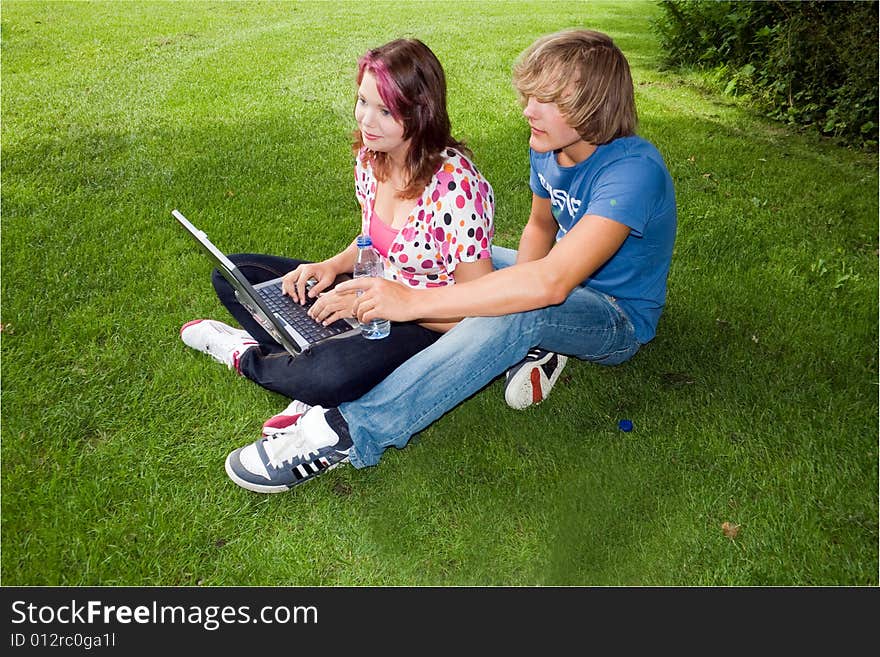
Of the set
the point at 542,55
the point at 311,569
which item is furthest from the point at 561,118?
the point at 311,569

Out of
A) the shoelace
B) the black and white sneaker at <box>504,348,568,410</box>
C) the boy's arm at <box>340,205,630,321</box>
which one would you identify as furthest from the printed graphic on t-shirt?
the shoelace

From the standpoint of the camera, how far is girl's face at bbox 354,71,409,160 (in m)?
3.12

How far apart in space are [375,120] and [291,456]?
4.45ft

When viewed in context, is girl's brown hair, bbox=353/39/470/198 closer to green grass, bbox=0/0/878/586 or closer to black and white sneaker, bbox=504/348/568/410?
black and white sneaker, bbox=504/348/568/410

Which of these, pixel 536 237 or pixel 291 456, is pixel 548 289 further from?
pixel 291 456

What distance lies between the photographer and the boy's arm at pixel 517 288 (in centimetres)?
291

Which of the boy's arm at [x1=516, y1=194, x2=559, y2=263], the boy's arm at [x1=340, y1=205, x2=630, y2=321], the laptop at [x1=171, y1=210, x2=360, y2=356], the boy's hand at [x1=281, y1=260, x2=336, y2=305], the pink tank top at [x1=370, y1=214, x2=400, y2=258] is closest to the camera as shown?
the boy's arm at [x1=340, y1=205, x2=630, y2=321]

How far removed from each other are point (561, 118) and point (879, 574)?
2057mm

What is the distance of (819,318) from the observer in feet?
14.8

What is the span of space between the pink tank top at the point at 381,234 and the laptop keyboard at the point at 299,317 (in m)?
0.36

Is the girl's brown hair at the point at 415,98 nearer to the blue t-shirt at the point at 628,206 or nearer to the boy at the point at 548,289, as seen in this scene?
the boy at the point at 548,289

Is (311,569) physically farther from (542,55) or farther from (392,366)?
(542,55)

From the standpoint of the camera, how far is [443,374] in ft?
10.2

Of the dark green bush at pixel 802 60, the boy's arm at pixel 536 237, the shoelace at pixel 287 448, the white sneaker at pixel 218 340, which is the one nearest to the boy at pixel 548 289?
the shoelace at pixel 287 448
